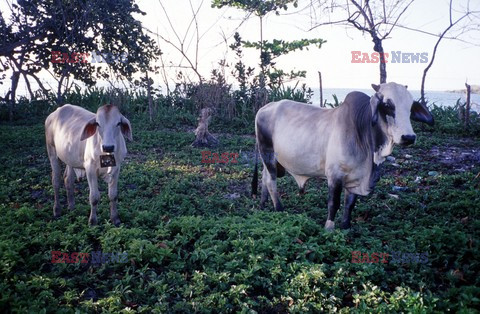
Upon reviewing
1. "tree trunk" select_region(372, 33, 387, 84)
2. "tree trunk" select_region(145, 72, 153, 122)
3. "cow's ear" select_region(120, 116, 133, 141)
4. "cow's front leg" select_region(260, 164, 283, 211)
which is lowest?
"cow's front leg" select_region(260, 164, 283, 211)

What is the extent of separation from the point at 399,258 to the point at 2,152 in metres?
7.91

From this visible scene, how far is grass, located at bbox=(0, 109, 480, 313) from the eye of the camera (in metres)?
3.06

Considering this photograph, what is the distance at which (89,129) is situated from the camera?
174 inches

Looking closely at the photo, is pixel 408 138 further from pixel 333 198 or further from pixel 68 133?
pixel 68 133

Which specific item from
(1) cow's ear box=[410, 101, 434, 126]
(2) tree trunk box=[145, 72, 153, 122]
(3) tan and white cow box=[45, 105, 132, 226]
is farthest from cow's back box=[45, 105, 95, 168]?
(2) tree trunk box=[145, 72, 153, 122]

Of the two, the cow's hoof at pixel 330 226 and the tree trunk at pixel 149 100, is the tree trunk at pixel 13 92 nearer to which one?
the tree trunk at pixel 149 100

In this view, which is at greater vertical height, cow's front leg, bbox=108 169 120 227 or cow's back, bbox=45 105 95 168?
cow's back, bbox=45 105 95 168

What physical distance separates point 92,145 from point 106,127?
405mm

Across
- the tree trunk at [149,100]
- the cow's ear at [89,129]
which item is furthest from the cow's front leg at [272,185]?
the tree trunk at [149,100]

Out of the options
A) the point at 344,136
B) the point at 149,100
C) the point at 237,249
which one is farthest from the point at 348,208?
the point at 149,100

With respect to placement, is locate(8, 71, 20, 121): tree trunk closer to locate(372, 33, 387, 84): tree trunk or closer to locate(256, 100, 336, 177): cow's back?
locate(256, 100, 336, 177): cow's back

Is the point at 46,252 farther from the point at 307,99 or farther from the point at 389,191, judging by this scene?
the point at 307,99

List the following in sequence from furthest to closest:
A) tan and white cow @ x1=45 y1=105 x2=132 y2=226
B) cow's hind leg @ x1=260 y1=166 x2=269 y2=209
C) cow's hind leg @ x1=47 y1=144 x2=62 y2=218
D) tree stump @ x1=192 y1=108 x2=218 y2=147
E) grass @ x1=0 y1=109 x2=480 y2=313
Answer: tree stump @ x1=192 y1=108 x2=218 y2=147
cow's hind leg @ x1=260 y1=166 x2=269 y2=209
cow's hind leg @ x1=47 y1=144 x2=62 y2=218
tan and white cow @ x1=45 y1=105 x2=132 y2=226
grass @ x1=0 y1=109 x2=480 y2=313

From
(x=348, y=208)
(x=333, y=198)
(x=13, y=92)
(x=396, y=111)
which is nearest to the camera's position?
(x=396, y=111)
